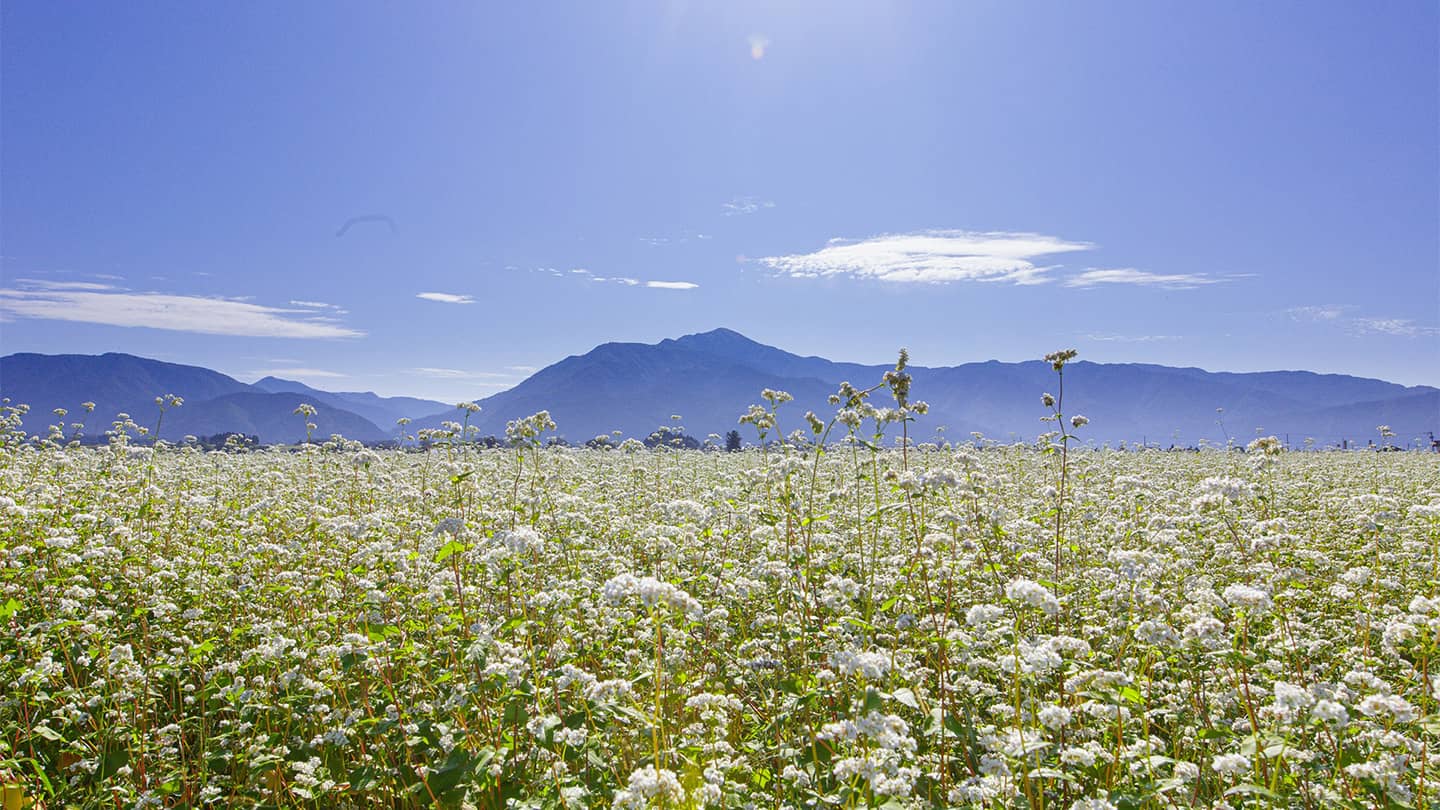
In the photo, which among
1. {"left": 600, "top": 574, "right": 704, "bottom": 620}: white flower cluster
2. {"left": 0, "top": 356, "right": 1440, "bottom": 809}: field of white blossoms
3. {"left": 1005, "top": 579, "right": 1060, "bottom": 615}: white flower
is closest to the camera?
{"left": 600, "top": 574, "right": 704, "bottom": 620}: white flower cluster

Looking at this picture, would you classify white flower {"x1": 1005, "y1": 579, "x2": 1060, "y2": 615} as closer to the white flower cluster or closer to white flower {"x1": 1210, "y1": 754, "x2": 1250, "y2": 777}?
white flower {"x1": 1210, "y1": 754, "x2": 1250, "y2": 777}

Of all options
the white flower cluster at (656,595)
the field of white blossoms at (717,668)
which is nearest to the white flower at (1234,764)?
the field of white blossoms at (717,668)

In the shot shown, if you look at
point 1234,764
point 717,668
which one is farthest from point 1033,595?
point 717,668

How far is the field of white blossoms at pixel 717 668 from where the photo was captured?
12.6 ft

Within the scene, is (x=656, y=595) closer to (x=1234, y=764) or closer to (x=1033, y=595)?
(x=1033, y=595)

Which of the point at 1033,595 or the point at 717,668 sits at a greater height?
the point at 1033,595

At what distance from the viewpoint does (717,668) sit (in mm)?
6242

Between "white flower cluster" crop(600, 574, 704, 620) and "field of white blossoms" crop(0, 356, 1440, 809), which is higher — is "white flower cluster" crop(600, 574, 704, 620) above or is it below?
above

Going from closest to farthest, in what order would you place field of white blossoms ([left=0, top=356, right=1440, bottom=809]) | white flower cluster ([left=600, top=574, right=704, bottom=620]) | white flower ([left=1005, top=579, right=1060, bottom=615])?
white flower cluster ([left=600, top=574, right=704, bottom=620])
white flower ([left=1005, top=579, right=1060, bottom=615])
field of white blossoms ([left=0, top=356, right=1440, bottom=809])

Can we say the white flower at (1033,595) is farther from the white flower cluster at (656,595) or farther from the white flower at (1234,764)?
the white flower cluster at (656,595)

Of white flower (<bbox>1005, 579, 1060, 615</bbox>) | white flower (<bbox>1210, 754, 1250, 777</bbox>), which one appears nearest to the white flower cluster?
white flower (<bbox>1005, 579, 1060, 615</bbox>)

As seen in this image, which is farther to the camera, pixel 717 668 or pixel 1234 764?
pixel 717 668

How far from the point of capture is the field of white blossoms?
12.6ft

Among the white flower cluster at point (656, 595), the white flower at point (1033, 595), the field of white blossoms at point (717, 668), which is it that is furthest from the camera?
the field of white blossoms at point (717, 668)
